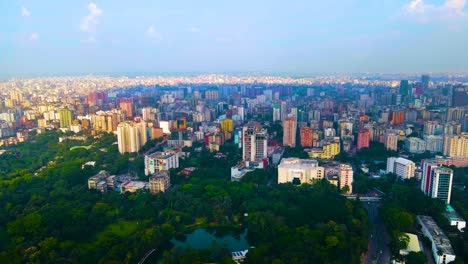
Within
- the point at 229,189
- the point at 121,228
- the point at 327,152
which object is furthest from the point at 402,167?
the point at 121,228

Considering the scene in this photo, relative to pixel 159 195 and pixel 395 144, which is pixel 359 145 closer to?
pixel 395 144

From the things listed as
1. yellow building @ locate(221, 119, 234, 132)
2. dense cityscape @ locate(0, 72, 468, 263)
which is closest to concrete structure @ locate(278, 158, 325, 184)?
dense cityscape @ locate(0, 72, 468, 263)

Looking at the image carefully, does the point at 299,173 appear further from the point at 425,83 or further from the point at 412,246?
the point at 425,83

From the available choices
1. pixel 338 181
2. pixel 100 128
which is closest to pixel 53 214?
pixel 338 181

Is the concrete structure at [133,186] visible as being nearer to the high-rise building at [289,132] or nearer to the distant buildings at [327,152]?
the distant buildings at [327,152]

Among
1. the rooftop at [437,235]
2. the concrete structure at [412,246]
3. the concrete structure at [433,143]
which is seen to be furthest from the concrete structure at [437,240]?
the concrete structure at [433,143]

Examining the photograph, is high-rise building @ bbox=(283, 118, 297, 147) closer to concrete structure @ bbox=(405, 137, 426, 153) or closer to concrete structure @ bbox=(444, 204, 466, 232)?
concrete structure @ bbox=(405, 137, 426, 153)
